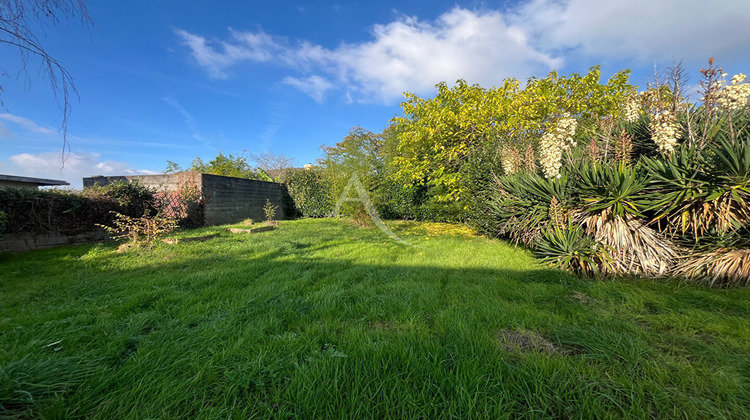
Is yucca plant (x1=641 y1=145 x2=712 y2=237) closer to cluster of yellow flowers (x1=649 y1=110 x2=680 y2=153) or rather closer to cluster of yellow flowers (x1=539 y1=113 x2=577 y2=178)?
cluster of yellow flowers (x1=649 y1=110 x2=680 y2=153)

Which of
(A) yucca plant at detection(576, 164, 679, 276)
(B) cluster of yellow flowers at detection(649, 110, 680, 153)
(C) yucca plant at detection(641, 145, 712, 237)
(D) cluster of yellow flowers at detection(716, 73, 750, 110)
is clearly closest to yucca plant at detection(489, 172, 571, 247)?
(A) yucca plant at detection(576, 164, 679, 276)

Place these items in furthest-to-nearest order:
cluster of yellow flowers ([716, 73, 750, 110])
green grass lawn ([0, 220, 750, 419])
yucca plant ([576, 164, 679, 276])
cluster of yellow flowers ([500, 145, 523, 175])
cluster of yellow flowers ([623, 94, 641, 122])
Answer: cluster of yellow flowers ([500, 145, 523, 175])
cluster of yellow flowers ([623, 94, 641, 122])
cluster of yellow flowers ([716, 73, 750, 110])
yucca plant ([576, 164, 679, 276])
green grass lawn ([0, 220, 750, 419])

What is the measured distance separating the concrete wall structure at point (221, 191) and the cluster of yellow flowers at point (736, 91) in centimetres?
1191

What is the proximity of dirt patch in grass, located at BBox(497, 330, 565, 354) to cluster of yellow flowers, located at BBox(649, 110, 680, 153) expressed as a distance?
3.17 meters

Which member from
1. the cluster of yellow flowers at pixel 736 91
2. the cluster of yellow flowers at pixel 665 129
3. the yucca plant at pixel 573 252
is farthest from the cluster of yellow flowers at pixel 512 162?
the cluster of yellow flowers at pixel 736 91

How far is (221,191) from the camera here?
32.0 ft

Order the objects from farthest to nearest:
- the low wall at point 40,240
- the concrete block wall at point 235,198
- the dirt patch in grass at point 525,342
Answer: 1. the concrete block wall at point 235,198
2. the low wall at point 40,240
3. the dirt patch in grass at point 525,342

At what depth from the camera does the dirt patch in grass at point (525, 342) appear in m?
1.61

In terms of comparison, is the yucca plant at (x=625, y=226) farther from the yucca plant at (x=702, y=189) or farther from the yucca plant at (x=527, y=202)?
the yucca plant at (x=527, y=202)

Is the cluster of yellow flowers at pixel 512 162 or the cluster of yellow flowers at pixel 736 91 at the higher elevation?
the cluster of yellow flowers at pixel 736 91

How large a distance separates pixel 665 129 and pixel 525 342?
3366mm

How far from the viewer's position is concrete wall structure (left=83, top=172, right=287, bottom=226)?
8.93 metres

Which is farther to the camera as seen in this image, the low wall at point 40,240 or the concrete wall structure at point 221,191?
the concrete wall structure at point 221,191

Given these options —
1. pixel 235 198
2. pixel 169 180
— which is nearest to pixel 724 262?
pixel 235 198
